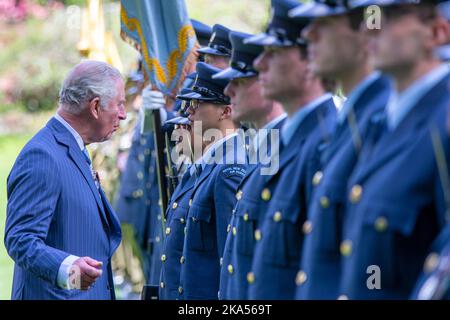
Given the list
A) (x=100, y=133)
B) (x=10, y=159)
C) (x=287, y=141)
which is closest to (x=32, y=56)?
(x=10, y=159)

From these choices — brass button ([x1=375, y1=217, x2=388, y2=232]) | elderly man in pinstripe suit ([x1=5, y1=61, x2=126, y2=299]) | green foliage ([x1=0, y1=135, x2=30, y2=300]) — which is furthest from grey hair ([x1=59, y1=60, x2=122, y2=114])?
green foliage ([x1=0, y1=135, x2=30, y2=300])

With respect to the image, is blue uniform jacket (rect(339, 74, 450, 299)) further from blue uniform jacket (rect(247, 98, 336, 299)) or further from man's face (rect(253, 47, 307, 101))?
man's face (rect(253, 47, 307, 101))

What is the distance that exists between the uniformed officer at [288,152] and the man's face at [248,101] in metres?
0.54

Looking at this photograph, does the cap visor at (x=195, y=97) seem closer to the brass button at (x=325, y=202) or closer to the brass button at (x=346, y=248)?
the brass button at (x=325, y=202)

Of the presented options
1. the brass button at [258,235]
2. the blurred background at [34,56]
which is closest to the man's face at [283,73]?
the brass button at [258,235]

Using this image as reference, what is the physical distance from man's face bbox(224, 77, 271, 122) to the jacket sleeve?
3.14 feet

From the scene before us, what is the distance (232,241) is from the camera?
5.16m

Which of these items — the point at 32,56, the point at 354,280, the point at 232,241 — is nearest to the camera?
the point at 354,280

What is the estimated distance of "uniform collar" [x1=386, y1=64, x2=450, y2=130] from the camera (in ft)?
12.2

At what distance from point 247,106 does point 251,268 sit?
836 mm

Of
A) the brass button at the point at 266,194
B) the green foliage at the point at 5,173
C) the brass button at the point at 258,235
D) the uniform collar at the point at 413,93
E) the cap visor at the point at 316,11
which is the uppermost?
the cap visor at the point at 316,11

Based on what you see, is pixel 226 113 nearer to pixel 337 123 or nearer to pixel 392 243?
pixel 337 123

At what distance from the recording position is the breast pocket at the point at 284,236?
4.38 m
